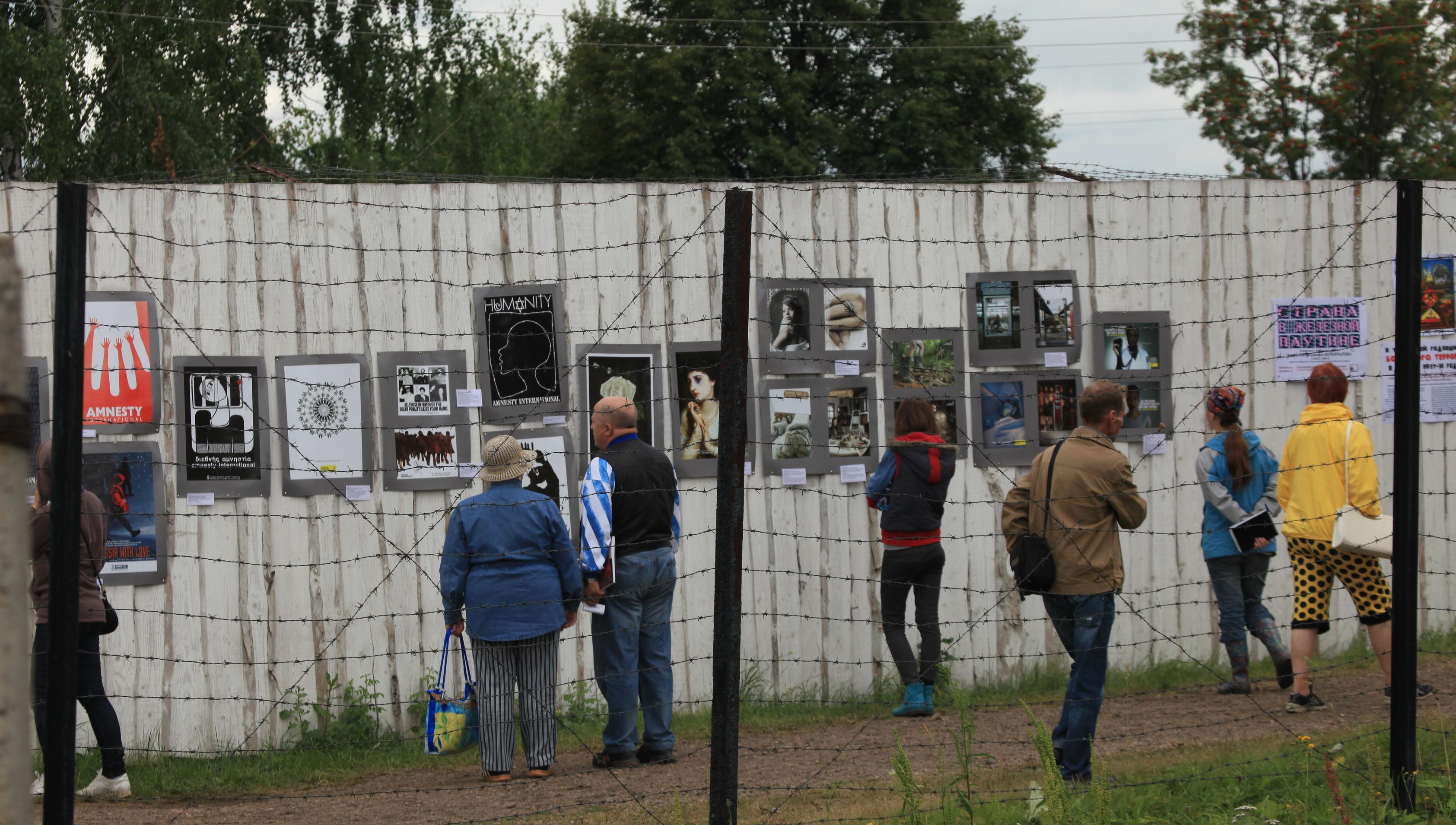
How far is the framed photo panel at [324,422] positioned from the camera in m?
6.54

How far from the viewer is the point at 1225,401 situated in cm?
669

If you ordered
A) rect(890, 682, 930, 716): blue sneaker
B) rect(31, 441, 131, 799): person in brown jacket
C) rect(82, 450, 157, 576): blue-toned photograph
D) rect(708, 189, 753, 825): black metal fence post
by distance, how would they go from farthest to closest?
rect(890, 682, 930, 716): blue sneaker → rect(82, 450, 157, 576): blue-toned photograph → rect(31, 441, 131, 799): person in brown jacket → rect(708, 189, 753, 825): black metal fence post

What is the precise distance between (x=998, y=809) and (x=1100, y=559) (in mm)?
1107

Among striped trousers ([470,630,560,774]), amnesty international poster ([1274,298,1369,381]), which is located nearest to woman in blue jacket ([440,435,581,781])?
striped trousers ([470,630,560,774])

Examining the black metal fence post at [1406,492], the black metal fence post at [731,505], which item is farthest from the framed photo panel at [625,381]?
the black metal fence post at [1406,492]

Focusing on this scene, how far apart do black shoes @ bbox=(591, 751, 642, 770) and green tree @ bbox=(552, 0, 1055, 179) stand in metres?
21.5

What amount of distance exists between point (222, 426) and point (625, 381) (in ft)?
7.06

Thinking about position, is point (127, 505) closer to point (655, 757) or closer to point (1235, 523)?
point (655, 757)

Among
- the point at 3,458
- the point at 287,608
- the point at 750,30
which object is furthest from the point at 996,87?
the point at 3,458

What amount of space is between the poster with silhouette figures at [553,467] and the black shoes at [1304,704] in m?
3.87

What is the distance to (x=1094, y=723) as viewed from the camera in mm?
4941

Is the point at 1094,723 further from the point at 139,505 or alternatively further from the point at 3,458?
the point at 139,505

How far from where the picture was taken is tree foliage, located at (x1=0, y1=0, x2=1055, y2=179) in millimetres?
18656

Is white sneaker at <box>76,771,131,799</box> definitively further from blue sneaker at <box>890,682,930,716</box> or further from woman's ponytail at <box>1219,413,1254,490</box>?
woman's ponytail at <box>1219,413,1254,490</box>
